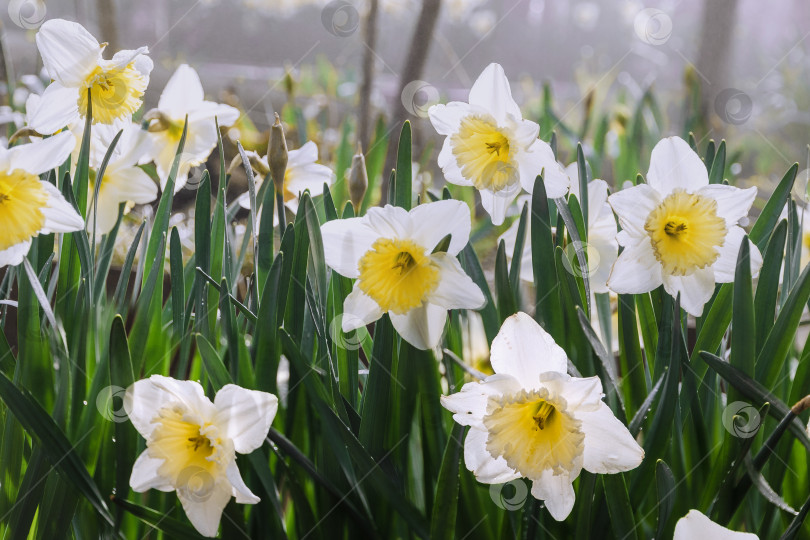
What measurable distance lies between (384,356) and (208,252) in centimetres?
16

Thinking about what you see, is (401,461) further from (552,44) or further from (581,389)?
(552,44)

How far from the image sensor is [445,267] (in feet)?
1.46

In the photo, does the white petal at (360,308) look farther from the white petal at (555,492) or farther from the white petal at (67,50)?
the white petal at (67,50)

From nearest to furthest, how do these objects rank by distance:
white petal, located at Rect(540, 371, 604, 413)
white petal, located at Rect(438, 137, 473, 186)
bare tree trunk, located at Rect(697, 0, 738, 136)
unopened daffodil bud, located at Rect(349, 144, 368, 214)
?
white petal, located at Rect(540, 371, 604, 413), white petal, located at Rect(438, 137, 473, 186), unopened daffodil bud, located at Rect(349, 144, 368, 214), bare tree trunk, located at Rect(697, 0, 738, 136)

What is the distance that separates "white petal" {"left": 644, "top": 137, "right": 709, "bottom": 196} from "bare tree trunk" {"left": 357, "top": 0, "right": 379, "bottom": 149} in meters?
1.21

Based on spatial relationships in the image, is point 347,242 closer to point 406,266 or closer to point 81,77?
point 406,266

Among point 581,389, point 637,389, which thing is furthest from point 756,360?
point 581,389

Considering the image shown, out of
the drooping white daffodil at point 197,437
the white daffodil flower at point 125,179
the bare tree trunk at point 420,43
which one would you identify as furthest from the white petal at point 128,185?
the bare tree trunk at point 420,43

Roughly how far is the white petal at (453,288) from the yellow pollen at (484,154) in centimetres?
7

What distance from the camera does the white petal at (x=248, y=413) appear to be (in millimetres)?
419

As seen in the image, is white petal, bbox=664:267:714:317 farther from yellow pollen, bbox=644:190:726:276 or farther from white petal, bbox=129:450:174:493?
white petal, bbox=129:450:174:493

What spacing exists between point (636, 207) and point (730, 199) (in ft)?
0.23

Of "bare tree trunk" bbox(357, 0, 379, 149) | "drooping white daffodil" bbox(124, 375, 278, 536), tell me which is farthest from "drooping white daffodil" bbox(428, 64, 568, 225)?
"bare tree trunk" bbox(357, 0, 379, 149)

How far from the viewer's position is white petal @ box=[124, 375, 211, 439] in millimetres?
432
